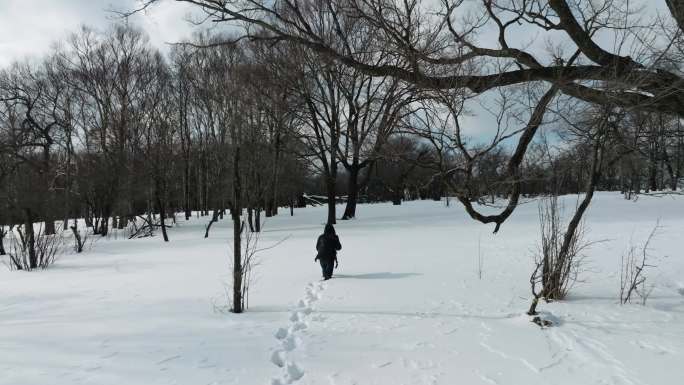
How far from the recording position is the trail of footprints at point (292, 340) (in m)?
4.23

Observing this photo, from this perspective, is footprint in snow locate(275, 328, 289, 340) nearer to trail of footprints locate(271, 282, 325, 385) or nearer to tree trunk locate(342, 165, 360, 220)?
trail of footprints locate(271, 282, 325, 385)

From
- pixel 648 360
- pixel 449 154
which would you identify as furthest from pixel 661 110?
pixel 648 360

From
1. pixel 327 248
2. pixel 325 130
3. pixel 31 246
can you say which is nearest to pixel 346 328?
pixel 327 248

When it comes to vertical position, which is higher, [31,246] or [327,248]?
[327,248]

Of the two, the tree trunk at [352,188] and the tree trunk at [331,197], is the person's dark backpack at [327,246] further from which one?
the tree trunk at [352,188]

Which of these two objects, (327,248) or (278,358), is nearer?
(278,358)

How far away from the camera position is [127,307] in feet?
22.7

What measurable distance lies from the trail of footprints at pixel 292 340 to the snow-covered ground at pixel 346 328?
0.07 ft

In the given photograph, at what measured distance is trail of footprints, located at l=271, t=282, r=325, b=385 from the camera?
4234 millimetres

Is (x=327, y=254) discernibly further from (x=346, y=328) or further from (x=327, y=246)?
(x=346, y=328)

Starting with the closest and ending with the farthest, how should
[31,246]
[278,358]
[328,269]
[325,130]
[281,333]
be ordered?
[278,358]
[281,333]
[328,269]
[31,246]
[325,130]

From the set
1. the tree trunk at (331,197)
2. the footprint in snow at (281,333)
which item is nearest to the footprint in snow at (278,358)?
the footprint in snow at (281,333)

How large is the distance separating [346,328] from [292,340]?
2.62 feet

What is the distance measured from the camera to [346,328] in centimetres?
573
